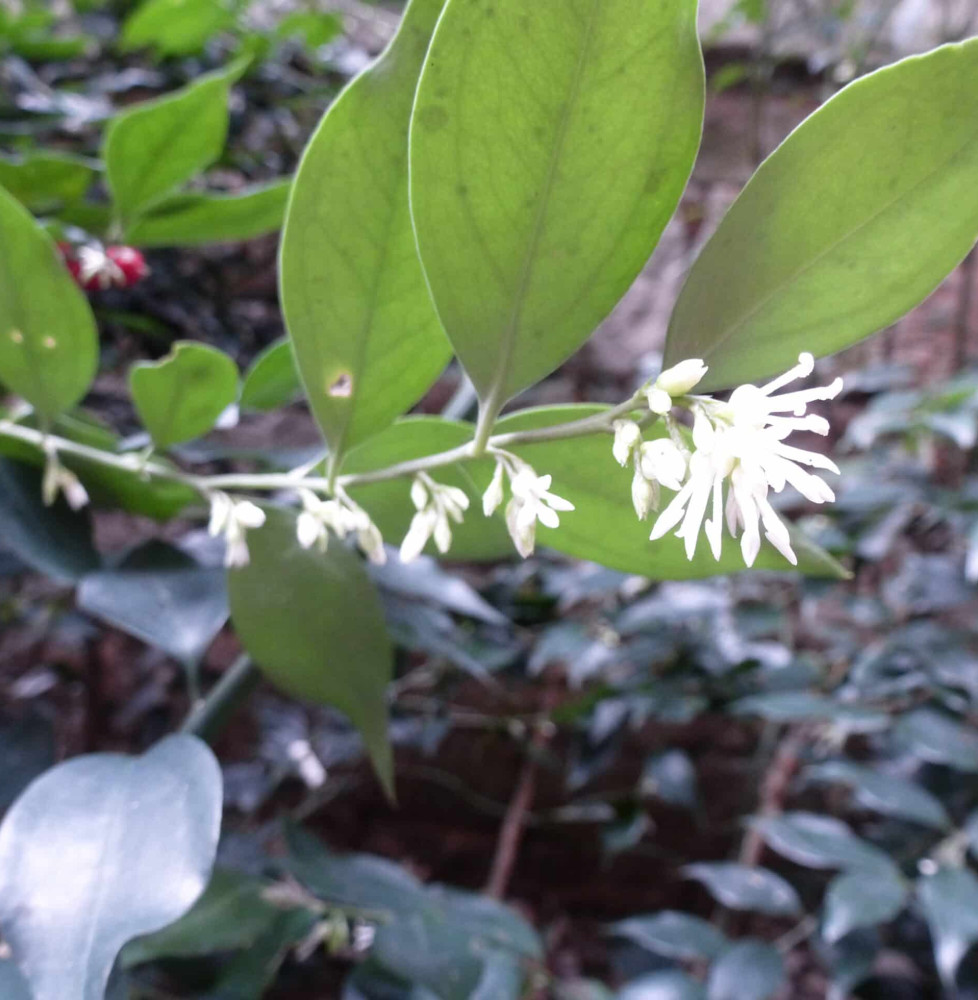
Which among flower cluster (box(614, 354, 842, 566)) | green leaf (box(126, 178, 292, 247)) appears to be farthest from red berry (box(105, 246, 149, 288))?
flower cluster (box(614, 354, 842, 566))

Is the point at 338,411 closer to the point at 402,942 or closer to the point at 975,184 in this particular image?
the point at 975,184

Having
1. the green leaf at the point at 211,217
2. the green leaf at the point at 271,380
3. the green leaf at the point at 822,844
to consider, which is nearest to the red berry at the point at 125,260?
the green leaf at the point at 211,217

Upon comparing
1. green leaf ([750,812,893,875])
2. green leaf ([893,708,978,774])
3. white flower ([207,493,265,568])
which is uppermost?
white flower ([207,493,265,568])

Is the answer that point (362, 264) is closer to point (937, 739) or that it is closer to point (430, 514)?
point (430, 514)

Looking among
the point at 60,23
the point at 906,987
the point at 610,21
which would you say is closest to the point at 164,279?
the point at 60,23

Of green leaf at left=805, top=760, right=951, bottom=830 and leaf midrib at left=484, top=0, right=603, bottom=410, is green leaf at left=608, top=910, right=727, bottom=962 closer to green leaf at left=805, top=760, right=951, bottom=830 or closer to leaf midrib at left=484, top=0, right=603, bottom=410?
green leaf at left=805, top=760, right=951, bottom=830

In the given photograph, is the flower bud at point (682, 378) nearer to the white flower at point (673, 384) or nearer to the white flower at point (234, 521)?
the white flower at point (673, 384)
